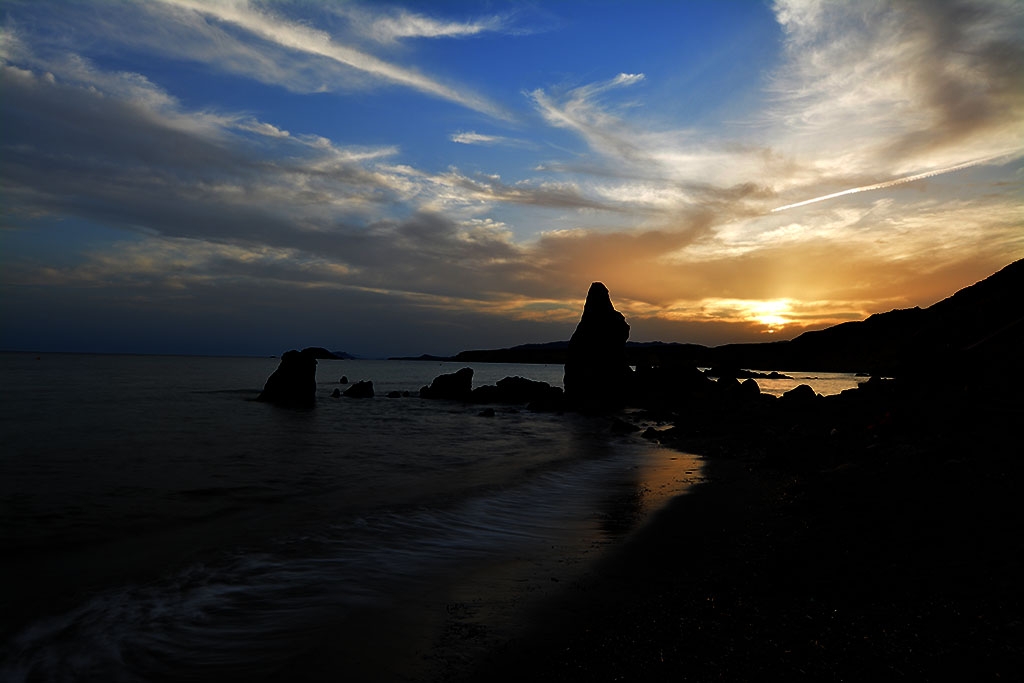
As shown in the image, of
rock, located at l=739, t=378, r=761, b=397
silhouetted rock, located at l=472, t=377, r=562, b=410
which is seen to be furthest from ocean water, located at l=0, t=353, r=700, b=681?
silhouetted rock, located at l=472, t=377, r=562, b=410

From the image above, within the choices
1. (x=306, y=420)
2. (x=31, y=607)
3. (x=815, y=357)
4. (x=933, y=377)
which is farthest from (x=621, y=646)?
(x=815, y=357)

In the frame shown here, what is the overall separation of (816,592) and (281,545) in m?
8.94

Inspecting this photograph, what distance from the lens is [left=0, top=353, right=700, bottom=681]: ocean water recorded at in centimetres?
602

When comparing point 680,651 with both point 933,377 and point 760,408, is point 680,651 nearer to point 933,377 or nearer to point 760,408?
point 933,377

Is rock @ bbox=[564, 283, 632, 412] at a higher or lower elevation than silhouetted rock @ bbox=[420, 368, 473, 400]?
higher

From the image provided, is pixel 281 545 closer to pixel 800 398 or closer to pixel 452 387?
pixel 800 398

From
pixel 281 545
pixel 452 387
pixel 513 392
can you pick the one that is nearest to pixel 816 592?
A: pixel 281 545

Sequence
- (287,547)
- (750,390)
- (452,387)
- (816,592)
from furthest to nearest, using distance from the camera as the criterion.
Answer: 1. (452,387)
2. (750,390)
3. (287,547)
4. (816,592)

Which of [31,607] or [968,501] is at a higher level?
[968,501]

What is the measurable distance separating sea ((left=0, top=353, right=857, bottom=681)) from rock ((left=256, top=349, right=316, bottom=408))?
24.5 m

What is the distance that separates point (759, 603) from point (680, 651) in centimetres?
168

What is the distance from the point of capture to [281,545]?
1013 centimetres

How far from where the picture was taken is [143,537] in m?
10.6

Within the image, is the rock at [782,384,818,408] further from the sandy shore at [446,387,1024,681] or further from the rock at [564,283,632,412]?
the sandy shore at [446,387,1024,681]
